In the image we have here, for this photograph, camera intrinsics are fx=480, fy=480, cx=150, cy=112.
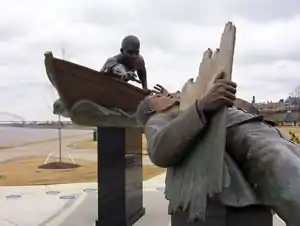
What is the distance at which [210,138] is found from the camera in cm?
165

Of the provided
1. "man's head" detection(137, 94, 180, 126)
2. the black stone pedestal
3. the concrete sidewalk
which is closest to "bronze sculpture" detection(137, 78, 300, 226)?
"man's head" detection(137, 94, 180, 126)

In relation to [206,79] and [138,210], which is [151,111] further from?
[138,210]

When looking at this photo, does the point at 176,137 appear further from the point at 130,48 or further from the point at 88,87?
the point at 130,48

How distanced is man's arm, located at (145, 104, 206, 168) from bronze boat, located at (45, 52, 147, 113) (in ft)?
8.64

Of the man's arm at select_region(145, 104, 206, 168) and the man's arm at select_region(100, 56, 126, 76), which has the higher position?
the man's arm at select_region(100, 56, 126, 76)

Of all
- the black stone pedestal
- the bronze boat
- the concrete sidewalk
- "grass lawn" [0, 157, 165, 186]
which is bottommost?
the concrete sidewalk

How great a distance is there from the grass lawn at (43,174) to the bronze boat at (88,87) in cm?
459

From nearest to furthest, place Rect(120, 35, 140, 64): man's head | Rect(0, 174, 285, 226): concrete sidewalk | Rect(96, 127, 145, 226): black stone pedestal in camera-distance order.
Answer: Rect(120, 35, 140, 64): man's head
Rect(96, 127, 145, 226): black stone pedestal
Rect(0, 174, 285, 226): concrete sidewalk

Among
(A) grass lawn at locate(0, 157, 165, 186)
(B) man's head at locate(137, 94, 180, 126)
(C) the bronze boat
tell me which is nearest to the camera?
(B) man's head at locate(137, 94, 180, 126)

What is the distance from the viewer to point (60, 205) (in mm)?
6695

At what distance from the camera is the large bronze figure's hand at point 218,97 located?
5.38 feet

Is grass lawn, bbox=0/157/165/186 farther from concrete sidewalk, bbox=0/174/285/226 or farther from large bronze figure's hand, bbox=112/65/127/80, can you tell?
large bronze figure's hand, bbox=112/65/127/80

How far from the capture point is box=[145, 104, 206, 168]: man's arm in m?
1.67

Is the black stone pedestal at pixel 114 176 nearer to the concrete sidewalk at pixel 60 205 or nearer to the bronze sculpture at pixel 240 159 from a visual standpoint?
the concrete sidewalk at pixel 60 205
